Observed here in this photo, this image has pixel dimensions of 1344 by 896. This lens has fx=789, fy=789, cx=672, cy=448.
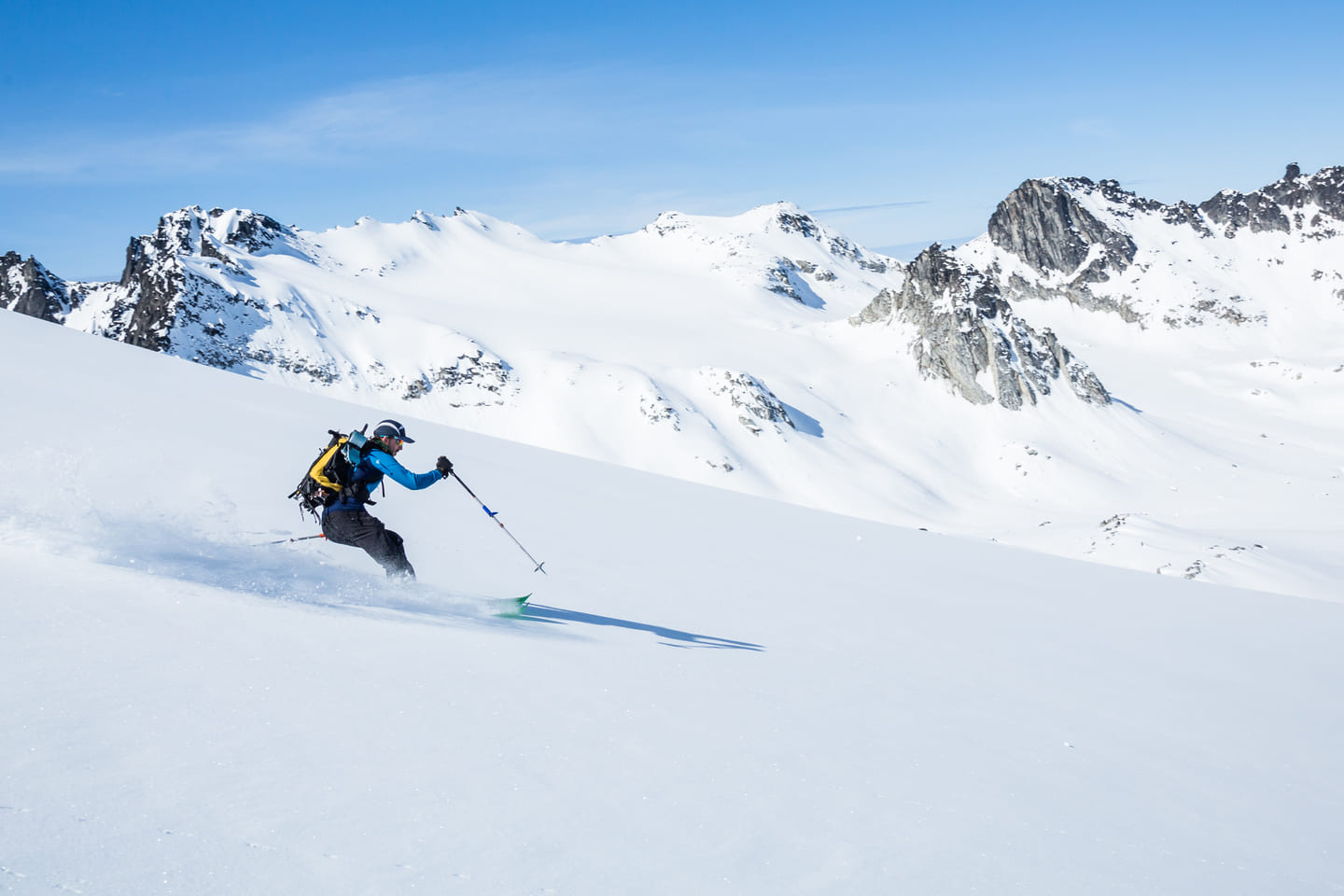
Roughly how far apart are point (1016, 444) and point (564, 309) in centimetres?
7854

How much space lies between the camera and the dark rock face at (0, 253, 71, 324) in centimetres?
13712

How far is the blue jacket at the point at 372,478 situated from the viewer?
8.38 m

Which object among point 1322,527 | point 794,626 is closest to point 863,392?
point 1322,527

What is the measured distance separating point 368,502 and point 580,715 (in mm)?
4955

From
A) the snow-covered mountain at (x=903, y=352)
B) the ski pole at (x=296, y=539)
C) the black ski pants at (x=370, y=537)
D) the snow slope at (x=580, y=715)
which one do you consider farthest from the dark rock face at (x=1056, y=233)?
the ski pole at (x=296, y=539)

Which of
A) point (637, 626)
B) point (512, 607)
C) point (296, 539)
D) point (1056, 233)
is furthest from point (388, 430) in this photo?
point (1056, 233)

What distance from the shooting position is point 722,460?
82.8m

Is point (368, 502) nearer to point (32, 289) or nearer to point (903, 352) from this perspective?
point (903, 352)

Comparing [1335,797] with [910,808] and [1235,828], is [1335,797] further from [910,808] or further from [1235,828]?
[910,808]

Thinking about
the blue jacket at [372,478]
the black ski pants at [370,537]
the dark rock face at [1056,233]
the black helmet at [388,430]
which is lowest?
the black ski pants at [370,537]

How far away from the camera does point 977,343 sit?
102188 mm

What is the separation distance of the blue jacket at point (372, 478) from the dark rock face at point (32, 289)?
16357cm

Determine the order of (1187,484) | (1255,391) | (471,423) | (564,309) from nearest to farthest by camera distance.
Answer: (1187,484) → (471,423) → (1255,391) → (564,309)

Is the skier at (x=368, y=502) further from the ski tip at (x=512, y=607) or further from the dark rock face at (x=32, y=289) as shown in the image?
the dark rock face at (x=32, y=289)
